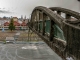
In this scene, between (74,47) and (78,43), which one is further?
(74,47)

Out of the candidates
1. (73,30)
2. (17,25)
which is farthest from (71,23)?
(17,25)

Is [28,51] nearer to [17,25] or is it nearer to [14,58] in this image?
[14,58]

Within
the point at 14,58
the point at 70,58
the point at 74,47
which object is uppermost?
the point at 74,47

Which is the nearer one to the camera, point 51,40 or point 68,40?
point 68,40

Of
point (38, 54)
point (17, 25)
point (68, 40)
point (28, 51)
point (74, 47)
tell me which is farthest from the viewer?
point (17, 25)

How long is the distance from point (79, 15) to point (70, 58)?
2165mm

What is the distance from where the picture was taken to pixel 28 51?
28656 millimetres

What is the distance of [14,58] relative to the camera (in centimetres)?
2481

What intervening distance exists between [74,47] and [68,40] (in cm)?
30

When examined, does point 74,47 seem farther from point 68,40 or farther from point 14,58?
point 14,58

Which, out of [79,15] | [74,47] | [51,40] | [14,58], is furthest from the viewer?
[14,58]

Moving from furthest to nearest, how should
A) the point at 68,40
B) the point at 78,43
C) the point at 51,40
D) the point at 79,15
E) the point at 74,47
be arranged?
the point at 51,40 < the point at 79,15 < the point at 68,40 < the point at 74,47 < the point at 78,43

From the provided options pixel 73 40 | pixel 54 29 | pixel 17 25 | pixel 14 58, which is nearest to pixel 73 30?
pixel 73 40

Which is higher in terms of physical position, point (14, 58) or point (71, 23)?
point (71, 23)
